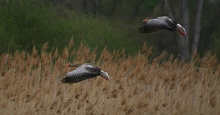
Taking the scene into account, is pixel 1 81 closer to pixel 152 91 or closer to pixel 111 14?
pixel 152 91

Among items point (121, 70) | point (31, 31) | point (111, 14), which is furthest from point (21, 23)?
point (111, 14)

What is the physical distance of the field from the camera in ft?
35.0

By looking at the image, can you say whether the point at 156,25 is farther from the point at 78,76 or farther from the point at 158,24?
the point at 78,76

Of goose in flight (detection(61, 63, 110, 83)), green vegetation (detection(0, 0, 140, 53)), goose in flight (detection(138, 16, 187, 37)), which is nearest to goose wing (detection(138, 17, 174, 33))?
goose in flight (detection(138, 16, 187, 37))

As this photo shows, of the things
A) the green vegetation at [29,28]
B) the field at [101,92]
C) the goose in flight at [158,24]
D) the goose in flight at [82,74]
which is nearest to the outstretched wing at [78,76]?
the goose in flight at [82,74]

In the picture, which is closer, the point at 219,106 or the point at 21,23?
the point at 219,106

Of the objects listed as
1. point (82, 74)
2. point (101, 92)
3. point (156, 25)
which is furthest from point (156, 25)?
point (101, 92)

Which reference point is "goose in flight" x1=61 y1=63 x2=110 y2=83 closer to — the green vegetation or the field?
the field

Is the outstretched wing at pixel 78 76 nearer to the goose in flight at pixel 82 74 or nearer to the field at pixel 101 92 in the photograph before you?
the goose in flight at pixel 82 74

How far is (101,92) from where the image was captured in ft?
38.0

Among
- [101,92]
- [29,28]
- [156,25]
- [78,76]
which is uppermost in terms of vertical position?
[156,25]

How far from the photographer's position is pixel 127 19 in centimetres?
3825

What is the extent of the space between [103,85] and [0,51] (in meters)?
3.72

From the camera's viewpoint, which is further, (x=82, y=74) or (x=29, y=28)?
(x=29, y=28)
